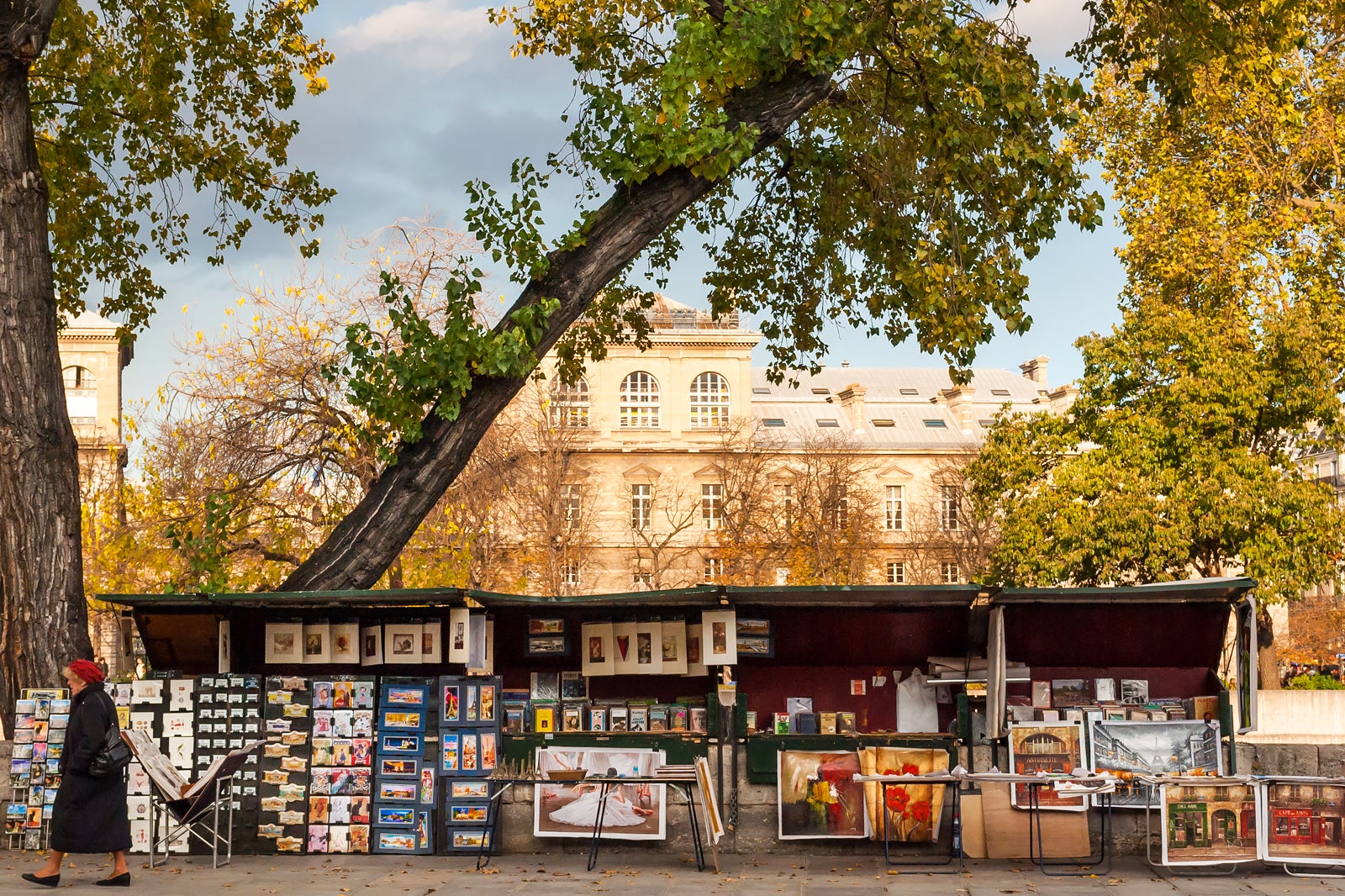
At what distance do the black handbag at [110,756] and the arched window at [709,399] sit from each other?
6687 cm

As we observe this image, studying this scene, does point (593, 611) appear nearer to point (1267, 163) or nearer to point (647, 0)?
point (647, 0)

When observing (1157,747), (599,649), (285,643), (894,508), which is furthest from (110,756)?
(894,508)

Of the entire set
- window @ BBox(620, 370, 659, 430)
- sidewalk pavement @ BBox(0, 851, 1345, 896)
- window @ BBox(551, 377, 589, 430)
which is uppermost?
window @ BBox(620, 370, 659, 430)

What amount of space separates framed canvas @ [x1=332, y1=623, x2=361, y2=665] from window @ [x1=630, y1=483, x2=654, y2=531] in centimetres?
5874

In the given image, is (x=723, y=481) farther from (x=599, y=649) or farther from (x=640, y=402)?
(x=599, y=649)

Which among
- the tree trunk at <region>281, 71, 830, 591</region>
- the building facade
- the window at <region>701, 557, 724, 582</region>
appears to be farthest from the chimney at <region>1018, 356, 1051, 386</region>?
the tree trunk at <region>281, 71, 830, 591</region>

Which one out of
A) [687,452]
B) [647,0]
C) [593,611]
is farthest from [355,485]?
[687,452]

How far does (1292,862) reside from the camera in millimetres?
11195

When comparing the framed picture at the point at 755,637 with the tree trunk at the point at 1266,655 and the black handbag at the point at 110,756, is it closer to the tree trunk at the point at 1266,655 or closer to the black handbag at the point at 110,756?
the black handbag at the point at 110,756

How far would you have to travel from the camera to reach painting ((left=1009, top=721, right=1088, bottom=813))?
478 inches

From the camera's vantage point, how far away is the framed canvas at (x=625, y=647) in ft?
42.6

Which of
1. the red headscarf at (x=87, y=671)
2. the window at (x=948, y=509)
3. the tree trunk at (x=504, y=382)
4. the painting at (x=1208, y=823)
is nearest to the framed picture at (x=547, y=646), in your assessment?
the tree trunk at (x=504, y=382)

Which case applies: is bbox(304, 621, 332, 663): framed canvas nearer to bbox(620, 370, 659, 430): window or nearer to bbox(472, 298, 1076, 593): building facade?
bbox(472, 298, 1076, 593): building facade

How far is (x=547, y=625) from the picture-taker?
43.4 ft
